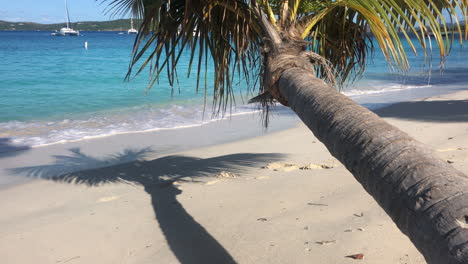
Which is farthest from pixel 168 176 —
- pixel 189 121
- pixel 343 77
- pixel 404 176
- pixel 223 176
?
pixel 404 176

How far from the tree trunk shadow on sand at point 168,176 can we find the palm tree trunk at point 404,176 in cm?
181

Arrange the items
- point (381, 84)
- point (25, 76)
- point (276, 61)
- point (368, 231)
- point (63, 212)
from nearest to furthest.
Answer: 1. point (276, 61)
2. point (368, 231)
3. point (63, 212)
4. point (381, 84)
5. point (25, 76)

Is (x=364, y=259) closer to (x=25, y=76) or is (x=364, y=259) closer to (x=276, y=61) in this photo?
(x=276, y=61)

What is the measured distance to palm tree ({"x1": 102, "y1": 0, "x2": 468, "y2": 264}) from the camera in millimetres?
1342

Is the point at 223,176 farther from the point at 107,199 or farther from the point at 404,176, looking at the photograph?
the point at 404,176

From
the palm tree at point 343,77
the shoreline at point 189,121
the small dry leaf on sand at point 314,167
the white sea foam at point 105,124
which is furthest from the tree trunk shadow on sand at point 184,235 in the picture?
the white sea foam at point 105,124

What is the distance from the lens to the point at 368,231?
3621mm

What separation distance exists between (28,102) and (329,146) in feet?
47.3

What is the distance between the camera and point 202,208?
4.68m

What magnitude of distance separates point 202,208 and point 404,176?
335 cm

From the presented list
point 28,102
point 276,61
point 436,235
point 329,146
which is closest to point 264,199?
point 276,61

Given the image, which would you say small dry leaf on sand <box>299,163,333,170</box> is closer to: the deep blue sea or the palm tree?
the palm tree

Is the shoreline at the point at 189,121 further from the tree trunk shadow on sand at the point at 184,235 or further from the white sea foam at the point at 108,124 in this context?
the tree trunk shadow on sand at the point at 184,235

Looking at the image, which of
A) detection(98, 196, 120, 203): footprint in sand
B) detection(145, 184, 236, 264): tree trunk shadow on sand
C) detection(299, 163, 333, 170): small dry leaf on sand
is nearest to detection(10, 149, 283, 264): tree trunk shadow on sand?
detection(145, 184, 236, 264): tree trunk shadow on sand
